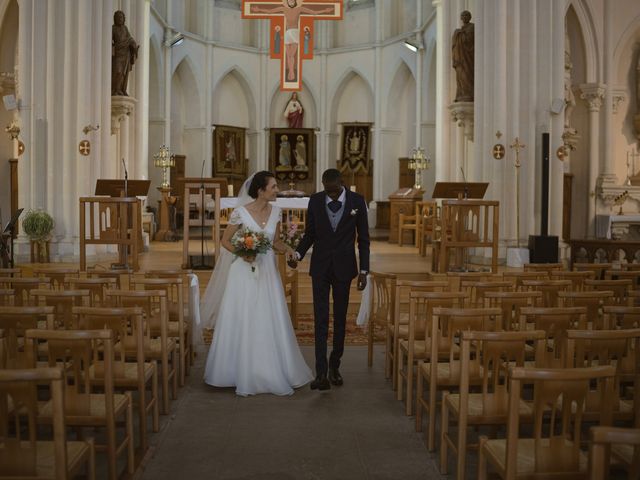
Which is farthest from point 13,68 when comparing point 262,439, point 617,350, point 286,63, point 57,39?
point 617,350

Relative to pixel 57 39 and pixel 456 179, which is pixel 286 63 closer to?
pixel 456 179

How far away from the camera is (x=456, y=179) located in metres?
16.6

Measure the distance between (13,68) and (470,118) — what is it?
8.94 meters

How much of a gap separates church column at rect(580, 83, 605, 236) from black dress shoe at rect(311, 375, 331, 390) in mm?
11063

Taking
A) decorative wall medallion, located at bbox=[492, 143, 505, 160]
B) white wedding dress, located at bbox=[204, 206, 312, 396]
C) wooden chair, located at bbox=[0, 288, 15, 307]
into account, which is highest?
decorative wall medallion, located at bbox=[492, 143, 505, 160]

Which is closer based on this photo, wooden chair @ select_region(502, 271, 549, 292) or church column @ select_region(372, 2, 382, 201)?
wooden chair @ select_region(502, 271, 549, 292)

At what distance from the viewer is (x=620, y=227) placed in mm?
14055

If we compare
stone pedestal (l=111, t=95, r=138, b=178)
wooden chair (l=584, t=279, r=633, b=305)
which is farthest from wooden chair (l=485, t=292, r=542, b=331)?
stone pedestal (l=111, t=95, r=138, b=178)

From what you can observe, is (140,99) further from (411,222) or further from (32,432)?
(32,432)

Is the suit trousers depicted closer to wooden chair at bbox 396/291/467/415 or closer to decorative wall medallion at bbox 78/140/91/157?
wooden chair at bbox 396/291/467/415

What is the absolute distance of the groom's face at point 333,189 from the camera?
17.5 feet

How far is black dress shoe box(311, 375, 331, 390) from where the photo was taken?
5.39m

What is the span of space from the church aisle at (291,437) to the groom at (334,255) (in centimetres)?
38

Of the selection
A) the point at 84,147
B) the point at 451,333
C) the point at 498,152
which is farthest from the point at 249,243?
the point at 498,152
